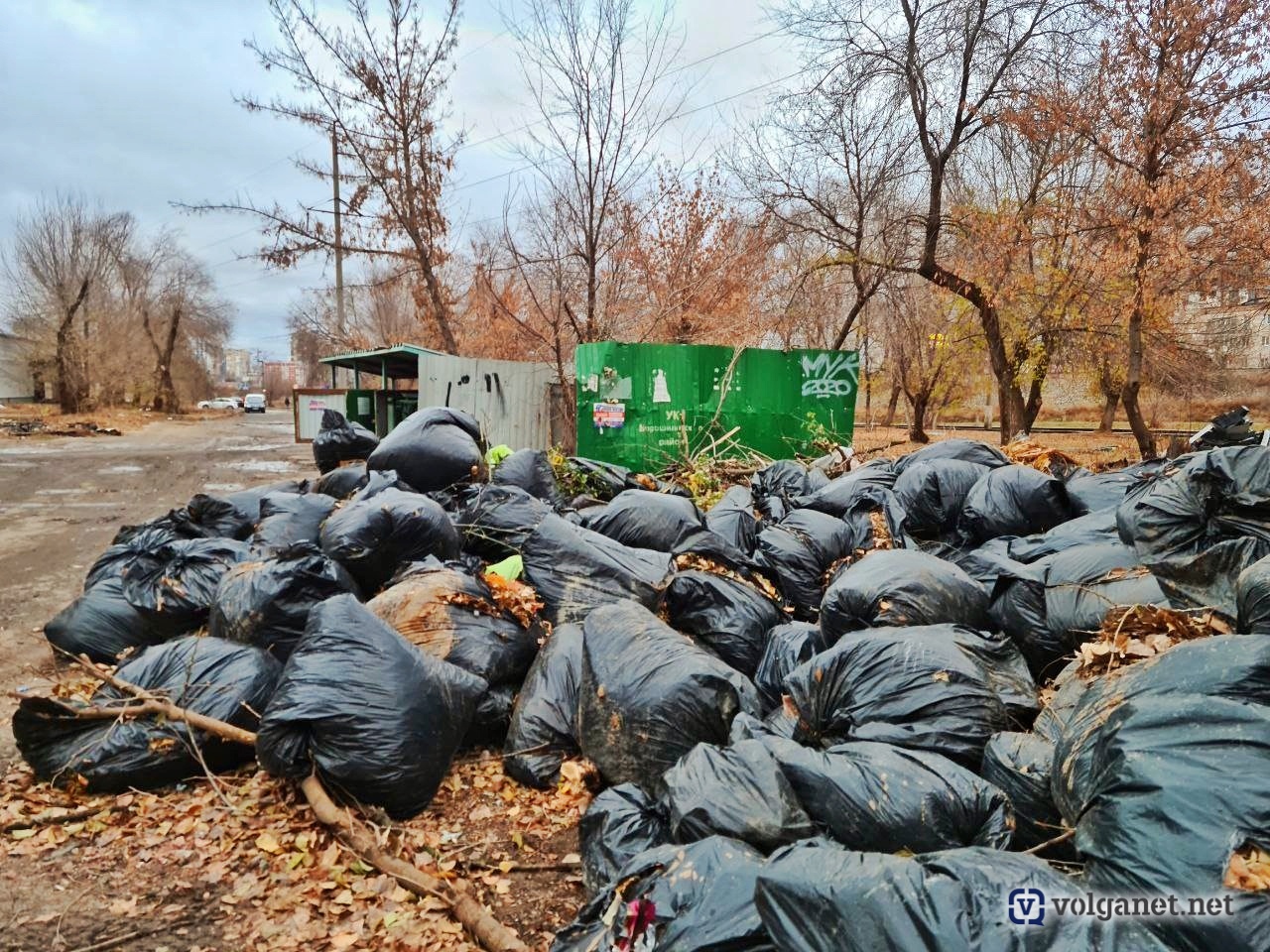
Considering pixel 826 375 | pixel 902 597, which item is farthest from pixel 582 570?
pixel 826 375

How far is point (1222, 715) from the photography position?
129 centimetres

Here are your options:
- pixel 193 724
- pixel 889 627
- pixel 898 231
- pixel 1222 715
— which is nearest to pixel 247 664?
pixel 193 724

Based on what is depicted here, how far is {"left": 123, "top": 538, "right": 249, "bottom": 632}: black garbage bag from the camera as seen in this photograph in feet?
11.3

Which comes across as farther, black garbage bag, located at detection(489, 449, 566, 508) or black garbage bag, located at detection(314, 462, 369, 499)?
black garbage bag, located at detection(314, 462, 369, 499)

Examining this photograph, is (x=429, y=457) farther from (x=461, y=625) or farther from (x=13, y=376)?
(x=13, y=376)

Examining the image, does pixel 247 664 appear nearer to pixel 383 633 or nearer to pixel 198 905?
pixel 383 633

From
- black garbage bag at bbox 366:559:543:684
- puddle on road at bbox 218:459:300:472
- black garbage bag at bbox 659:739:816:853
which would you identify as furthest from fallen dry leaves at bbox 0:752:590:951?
puddle on road at bbox 218:459:300:472

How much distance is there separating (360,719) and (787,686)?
1.33 meters

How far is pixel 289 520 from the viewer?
13.6 feet

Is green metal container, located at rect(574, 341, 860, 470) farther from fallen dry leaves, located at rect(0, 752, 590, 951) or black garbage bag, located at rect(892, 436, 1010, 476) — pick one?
fallen dry leaves, located at rect(0, 752, 590, 951)

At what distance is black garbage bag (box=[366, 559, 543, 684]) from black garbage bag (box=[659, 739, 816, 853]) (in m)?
1.21

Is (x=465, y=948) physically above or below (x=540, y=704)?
below

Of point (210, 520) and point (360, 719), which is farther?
point (210, 520)

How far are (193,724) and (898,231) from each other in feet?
35.8
